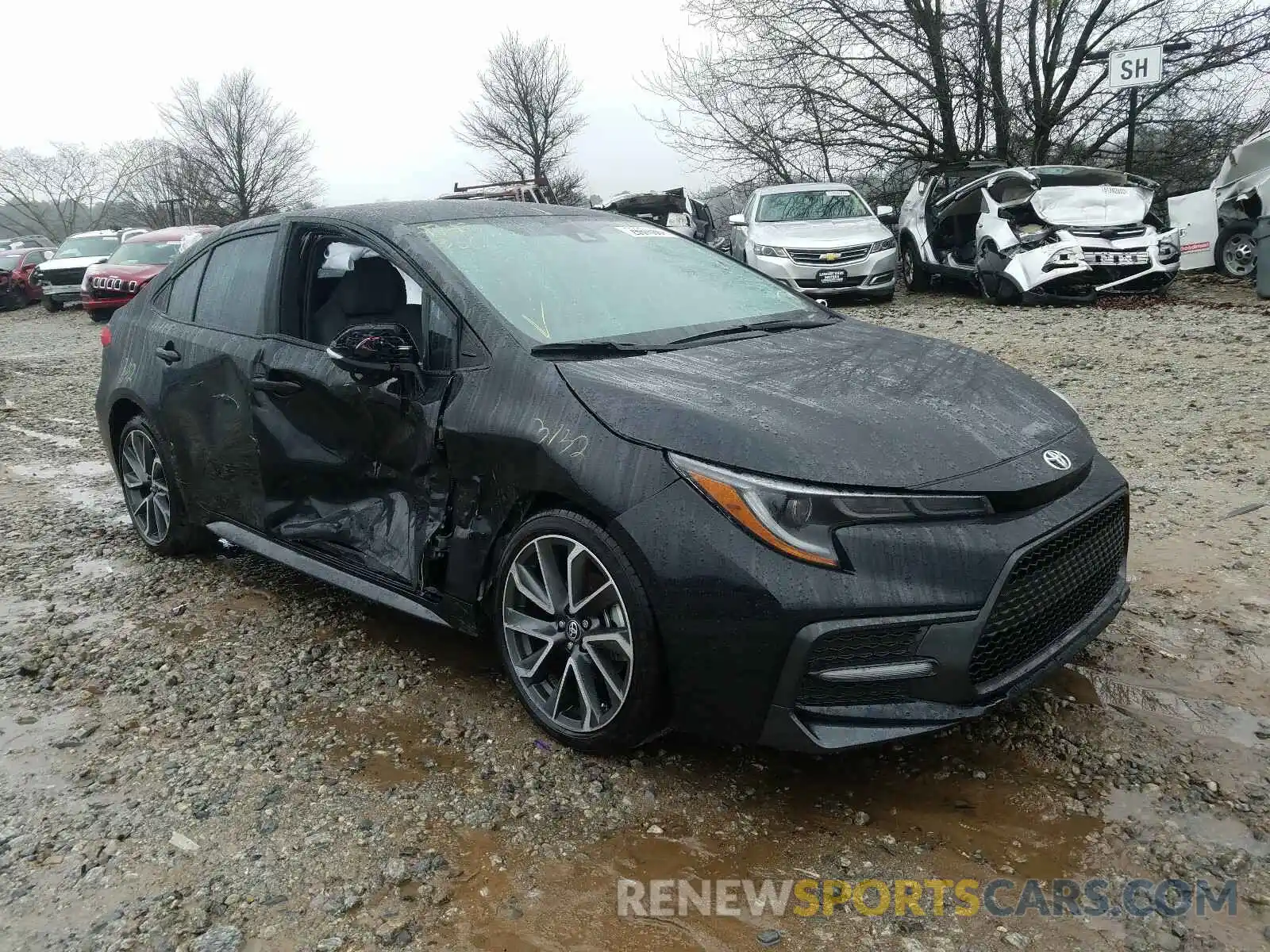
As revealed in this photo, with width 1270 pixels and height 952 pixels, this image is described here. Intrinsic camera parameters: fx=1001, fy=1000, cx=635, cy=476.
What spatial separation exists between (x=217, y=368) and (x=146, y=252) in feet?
51.0

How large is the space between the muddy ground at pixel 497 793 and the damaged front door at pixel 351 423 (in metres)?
0.48

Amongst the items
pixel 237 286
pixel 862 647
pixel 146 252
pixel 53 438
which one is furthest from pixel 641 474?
pixel 146 252

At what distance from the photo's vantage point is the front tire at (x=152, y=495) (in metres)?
4.39

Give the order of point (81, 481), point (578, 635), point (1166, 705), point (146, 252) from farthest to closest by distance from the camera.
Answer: point (146, 252) → point (81, 481) → point (1166, 705) → point (578, 635)

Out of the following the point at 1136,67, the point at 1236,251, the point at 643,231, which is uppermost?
the point at 1136,67

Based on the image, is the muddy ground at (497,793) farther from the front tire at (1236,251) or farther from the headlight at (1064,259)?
the front tire at (1236,251)

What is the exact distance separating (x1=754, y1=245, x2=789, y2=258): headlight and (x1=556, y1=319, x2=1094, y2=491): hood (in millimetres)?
9323

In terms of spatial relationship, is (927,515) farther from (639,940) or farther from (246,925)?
(246,925)

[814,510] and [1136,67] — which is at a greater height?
[1136,67]

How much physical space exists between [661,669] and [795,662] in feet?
1.23

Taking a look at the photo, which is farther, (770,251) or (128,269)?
(128,269)

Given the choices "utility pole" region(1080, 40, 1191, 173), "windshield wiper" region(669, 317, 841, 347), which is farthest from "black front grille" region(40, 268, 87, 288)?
"windshield wiper" region(669, 317, 841, 347)

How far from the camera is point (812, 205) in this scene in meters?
13.4

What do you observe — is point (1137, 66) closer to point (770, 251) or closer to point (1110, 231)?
point (1110, 231)
